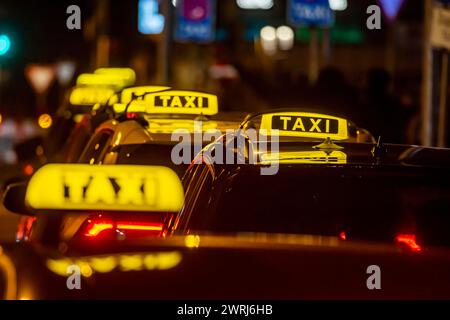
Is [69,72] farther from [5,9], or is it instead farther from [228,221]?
[228,221]

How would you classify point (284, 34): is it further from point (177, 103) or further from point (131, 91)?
point (177, 103)

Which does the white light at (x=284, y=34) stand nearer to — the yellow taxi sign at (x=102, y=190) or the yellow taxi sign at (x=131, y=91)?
the yellow taxi sign at (x=131, y=91)

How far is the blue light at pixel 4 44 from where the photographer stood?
693 inches

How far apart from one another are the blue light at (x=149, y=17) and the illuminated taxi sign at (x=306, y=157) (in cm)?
1628

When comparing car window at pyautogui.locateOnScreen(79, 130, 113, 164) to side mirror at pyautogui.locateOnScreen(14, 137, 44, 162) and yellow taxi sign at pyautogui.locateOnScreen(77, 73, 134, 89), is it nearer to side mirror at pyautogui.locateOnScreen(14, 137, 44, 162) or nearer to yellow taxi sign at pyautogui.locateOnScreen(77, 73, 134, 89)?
yellow taxi sign at pyautogui.locateOnScreen(77, 73, 134, 89)

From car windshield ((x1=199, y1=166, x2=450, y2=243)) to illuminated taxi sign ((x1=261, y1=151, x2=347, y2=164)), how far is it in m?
0.04

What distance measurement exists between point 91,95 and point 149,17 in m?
11.8

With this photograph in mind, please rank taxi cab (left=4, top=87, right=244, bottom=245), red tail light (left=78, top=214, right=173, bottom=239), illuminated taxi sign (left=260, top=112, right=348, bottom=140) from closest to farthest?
red tail light (left=78, top=214, right=173, bottom=239) → illuminated taxi sign (left=260, top=112, right=348, bottom=140) → taxi cab (left=4, top=87, right=244, bottom=245)

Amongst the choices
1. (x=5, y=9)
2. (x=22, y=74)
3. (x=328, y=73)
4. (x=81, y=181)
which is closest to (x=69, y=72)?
(x=22, y=74)

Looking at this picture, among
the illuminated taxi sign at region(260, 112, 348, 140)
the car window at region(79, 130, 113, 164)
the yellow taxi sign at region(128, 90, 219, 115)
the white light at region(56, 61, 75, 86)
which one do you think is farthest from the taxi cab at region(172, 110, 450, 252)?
the white light at region(56, 61, 75, 86)

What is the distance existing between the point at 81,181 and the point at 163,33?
1446 centimetres

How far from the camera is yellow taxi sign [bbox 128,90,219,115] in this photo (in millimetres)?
8531

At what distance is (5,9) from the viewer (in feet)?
68.2

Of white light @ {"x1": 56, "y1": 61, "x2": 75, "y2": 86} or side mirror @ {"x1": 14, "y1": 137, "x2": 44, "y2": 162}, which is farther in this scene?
white light @ {"x1": 56, "y1": 61, "x2": 75, "y2": 86}
